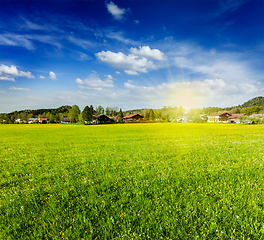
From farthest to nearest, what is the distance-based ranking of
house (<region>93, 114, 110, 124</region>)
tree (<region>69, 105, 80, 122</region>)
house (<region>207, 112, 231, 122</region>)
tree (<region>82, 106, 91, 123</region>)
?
1. house (<region>207, 112, 231, 122</region>)
2. tree (<region>69, 105, 80, 122</region>)
3. house (<region>93, 114, 110, 124</region>)
4. tree (<region>82, 106, 91, 123</region>)

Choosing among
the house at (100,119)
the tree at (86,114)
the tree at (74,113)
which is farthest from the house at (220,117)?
the tree at (74,113)

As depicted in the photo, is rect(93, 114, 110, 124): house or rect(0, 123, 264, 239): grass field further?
rect(93, 114, 110, 124): house

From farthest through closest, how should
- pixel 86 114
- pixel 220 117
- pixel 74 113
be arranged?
pixel 220 117, pixel 74 113, pixel 86 114

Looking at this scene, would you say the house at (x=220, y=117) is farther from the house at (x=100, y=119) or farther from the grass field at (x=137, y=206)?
the grass field at (x=137, y=206)

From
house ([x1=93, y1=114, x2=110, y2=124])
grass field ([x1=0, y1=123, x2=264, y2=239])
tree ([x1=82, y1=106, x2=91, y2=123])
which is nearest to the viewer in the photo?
grass field ([x1=0, y1=123, x2=264, y2=239])

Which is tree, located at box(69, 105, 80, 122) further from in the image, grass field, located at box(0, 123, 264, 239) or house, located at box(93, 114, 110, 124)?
grass field, located at box(0, 123, 264, 239)

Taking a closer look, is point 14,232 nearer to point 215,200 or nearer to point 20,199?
point 20,199

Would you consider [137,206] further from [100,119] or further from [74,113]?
[74,113]

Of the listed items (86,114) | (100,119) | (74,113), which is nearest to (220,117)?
(100,119)

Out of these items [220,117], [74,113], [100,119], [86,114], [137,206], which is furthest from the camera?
[220,117]

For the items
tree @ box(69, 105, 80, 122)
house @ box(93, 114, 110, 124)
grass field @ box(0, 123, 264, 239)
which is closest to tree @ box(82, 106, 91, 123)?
house @ box(93, 114, 110, 124)

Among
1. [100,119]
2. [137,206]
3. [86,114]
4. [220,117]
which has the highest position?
[86,114]

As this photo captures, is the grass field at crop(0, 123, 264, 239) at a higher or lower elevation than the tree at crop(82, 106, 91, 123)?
lower

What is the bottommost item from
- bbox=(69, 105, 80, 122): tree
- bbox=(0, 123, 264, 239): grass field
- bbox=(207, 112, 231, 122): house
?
bbox=(0, 123, 264, 239): grass field
